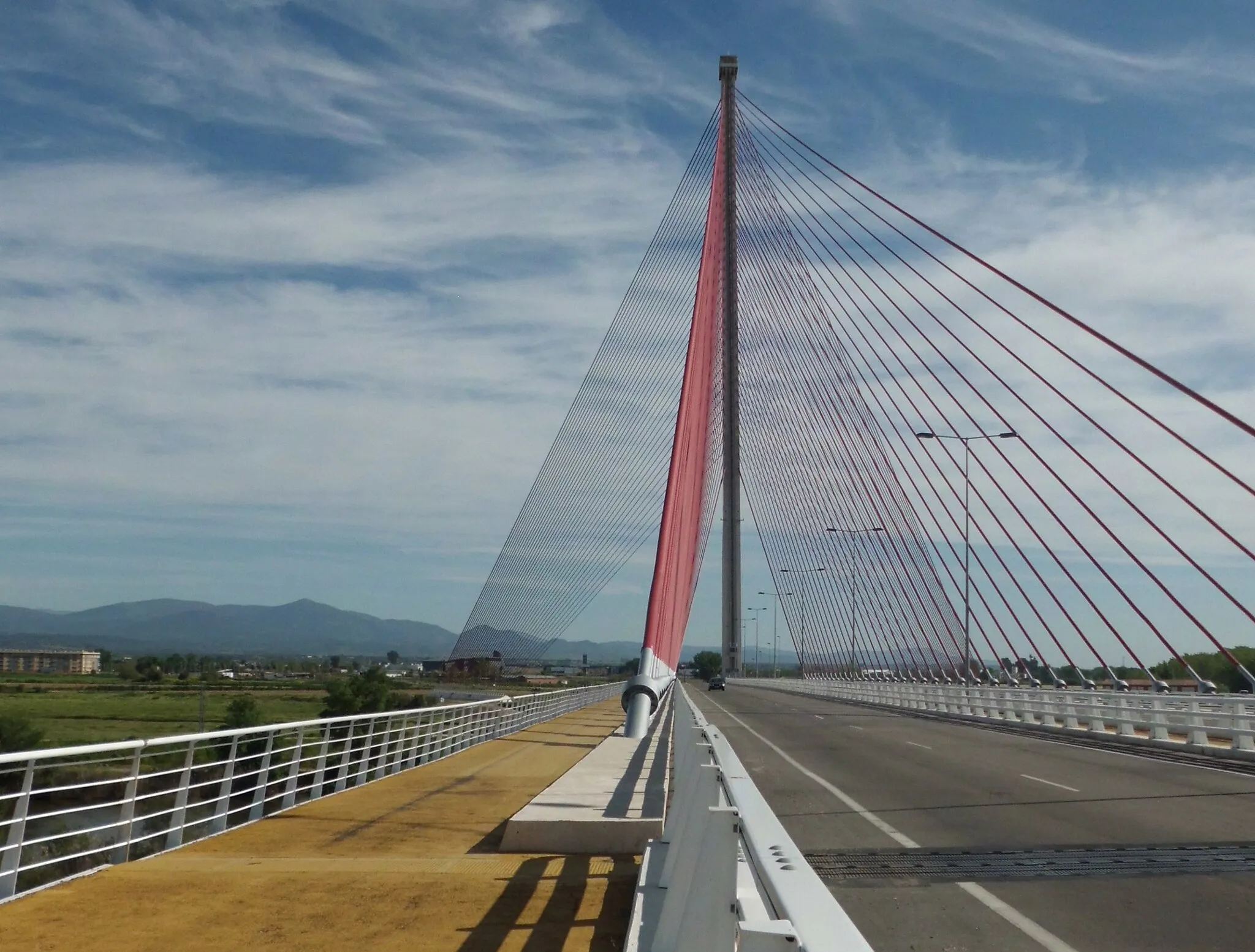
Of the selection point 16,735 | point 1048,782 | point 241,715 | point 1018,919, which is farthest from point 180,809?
point 241,715

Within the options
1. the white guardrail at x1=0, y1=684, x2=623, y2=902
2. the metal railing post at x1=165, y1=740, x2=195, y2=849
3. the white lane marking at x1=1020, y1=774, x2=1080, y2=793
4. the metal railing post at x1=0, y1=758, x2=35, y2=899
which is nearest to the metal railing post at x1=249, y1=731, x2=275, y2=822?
the white guardrail at x1=0, y1=684, x2=623, y2=902

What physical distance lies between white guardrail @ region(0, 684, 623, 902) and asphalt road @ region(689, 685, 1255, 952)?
18.0ft

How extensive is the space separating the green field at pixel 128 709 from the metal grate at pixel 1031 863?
47.5 metres

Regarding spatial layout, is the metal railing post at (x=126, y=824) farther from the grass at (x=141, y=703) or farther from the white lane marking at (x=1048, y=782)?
the grass at (x=141, y=703)

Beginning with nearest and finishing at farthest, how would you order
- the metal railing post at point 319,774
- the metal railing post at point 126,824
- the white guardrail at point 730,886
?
1. the white guardrail at point 730,886
2. the metal railing post at point 126,824
3. the metal railing post at point 319,774

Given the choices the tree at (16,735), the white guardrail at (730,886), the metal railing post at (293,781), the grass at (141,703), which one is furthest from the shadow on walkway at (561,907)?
the tree at (16,735)

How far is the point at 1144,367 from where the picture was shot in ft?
62.7

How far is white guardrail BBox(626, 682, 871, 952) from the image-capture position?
3.33m

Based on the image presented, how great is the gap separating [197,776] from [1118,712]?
33.8m

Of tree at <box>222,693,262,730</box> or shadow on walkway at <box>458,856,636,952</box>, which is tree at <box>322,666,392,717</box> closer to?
tree at <box>222,693,262,730</box>

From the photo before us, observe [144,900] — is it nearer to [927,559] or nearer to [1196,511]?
[1196,511]

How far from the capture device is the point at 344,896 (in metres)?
9.68

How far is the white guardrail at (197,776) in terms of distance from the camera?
10.8 metres

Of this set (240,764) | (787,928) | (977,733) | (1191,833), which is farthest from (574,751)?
(240,764)
